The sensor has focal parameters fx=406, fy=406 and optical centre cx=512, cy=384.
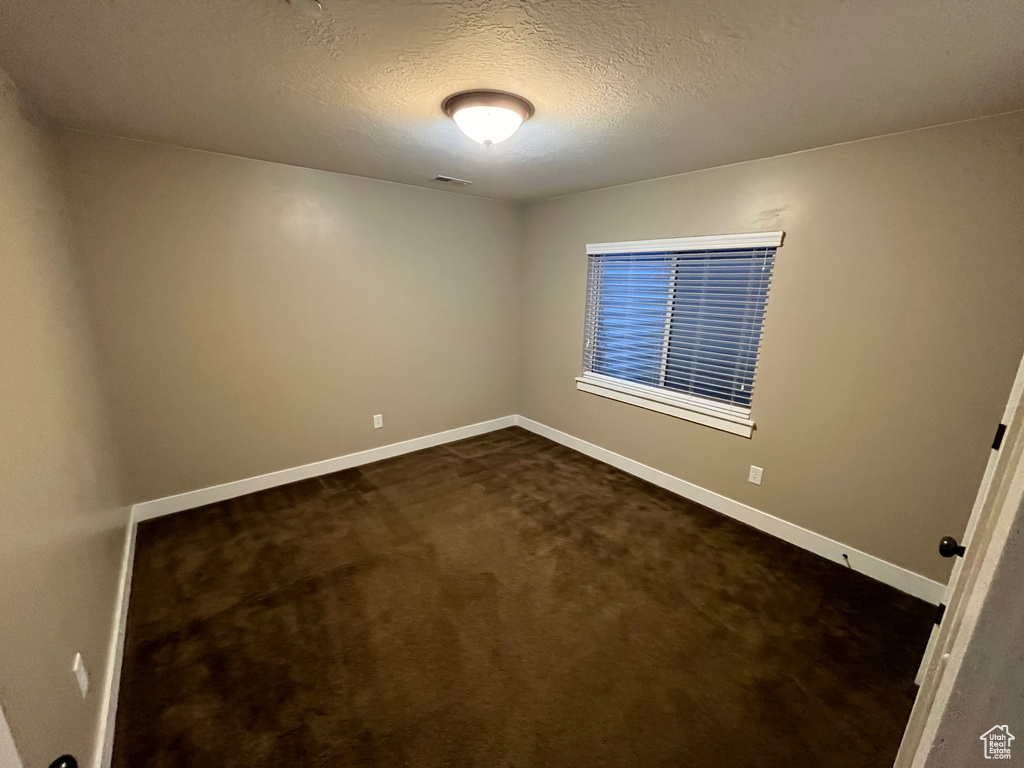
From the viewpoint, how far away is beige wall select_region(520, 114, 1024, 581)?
1812mm

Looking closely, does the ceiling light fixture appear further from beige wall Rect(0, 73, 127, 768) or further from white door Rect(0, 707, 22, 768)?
white door Rect(0, 707, 22, 768)

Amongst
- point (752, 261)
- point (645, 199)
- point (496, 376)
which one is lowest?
point (496, 376)

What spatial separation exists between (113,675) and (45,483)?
90cm

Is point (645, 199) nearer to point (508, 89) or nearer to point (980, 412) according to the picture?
point (508, 89)

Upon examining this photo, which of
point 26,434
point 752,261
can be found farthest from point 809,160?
point 26,434

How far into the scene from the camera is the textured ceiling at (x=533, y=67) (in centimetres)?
112

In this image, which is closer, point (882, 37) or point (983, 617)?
point (983, 617)

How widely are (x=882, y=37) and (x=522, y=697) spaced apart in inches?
98.5

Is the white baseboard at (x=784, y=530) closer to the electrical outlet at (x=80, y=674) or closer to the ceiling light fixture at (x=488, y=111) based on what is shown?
the ceiling light fixture at (x=488, y=111)

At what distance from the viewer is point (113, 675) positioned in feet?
5.18

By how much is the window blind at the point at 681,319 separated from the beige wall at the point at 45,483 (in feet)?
10.6

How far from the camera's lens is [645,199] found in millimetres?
3029

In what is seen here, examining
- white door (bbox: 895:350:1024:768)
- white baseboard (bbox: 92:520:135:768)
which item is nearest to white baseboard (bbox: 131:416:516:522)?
white baseboard (bbox: 92:520:135:768)

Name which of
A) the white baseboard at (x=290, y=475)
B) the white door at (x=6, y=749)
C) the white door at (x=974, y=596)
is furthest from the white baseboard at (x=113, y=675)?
the white door at (x=974, y=596)
